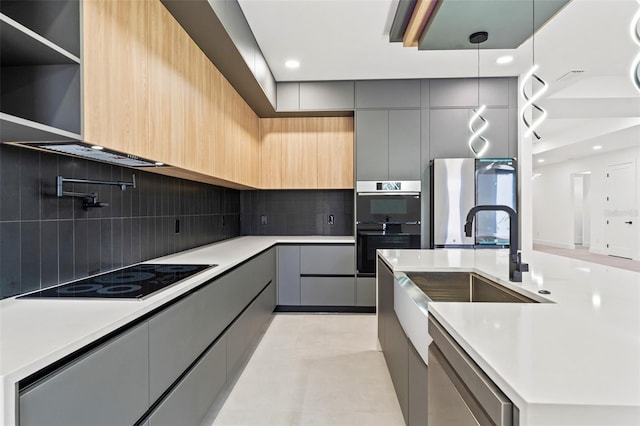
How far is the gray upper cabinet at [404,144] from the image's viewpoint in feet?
12.9

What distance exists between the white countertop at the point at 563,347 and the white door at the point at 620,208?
844 centimetres

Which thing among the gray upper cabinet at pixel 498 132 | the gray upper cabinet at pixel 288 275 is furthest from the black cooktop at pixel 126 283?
the gray upper cabinet at pixel 498 132

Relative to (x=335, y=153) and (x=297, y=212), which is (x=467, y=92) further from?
(x=297, y=212)

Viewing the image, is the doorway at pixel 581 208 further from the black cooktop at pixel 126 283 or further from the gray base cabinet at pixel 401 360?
the black cooktop at pixel 126 283

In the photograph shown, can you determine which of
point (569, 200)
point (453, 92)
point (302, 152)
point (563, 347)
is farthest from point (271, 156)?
point (569, 200)

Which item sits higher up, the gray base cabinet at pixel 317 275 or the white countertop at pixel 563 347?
the white countertop at pixel 563 347

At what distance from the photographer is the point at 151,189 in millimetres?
2365

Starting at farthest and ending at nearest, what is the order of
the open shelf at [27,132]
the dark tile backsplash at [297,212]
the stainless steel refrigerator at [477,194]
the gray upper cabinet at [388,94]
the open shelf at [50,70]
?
the dark tile backsplash at [297,212] < the gray upper cabinet at [388,94] < the stainless steel refrigerator at [477,194] < the open shelf at [50,70] < the open shelf at [27,132]

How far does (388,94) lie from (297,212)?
187cm

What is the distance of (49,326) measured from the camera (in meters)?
1.01

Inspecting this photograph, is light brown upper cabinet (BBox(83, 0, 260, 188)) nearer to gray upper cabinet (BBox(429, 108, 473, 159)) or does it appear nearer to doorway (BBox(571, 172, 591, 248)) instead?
gray upper cabinet (BBox(429, 108, 473, 159))

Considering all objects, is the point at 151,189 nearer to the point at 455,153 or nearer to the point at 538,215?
the point at 455,153

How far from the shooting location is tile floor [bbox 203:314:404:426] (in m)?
1.99

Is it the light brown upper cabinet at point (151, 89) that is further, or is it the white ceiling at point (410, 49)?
the white ceiling at point (410, 49)
